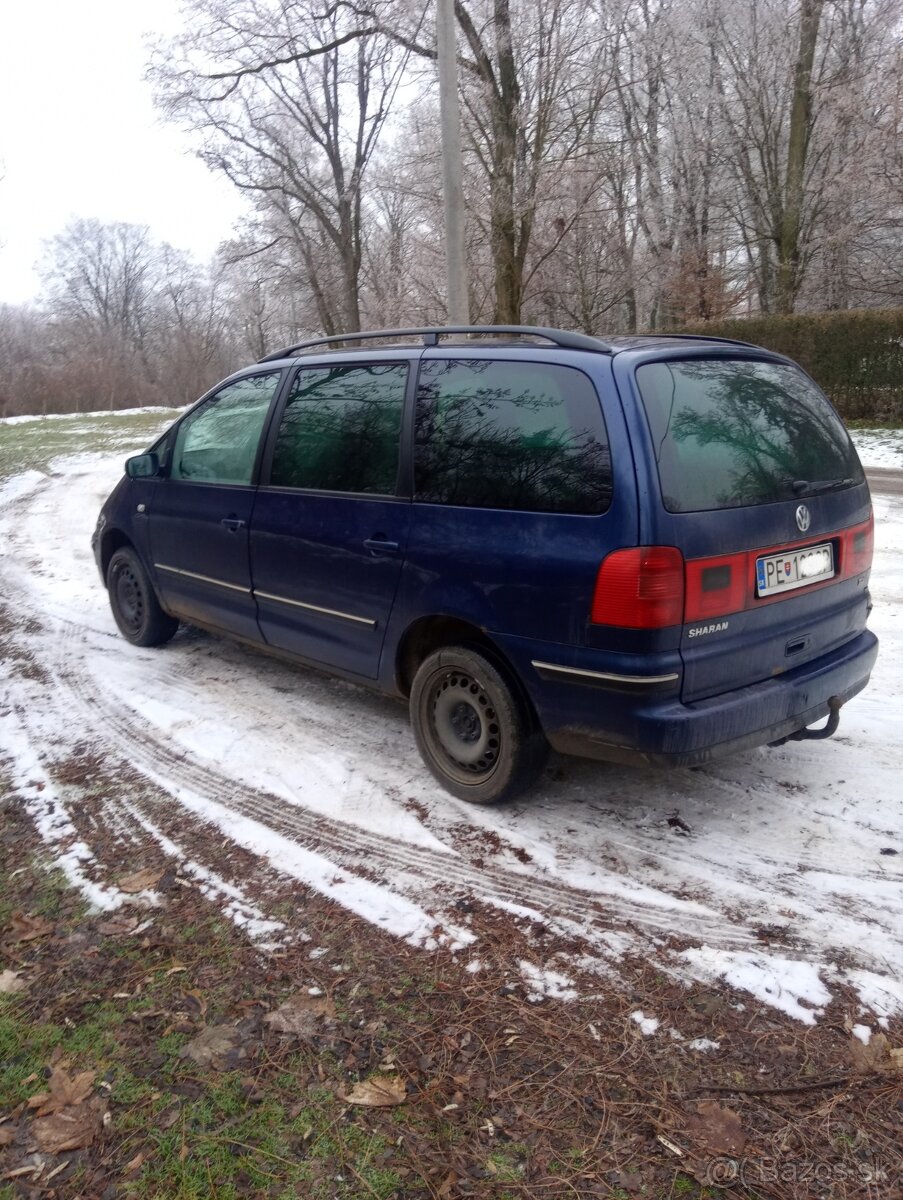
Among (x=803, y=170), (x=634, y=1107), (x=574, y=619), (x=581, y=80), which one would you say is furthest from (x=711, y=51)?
(x=634, y=1107)

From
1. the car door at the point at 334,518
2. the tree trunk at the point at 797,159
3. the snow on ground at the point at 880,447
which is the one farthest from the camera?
the tree trunk at the point at 797,159

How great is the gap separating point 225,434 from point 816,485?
3210 mm

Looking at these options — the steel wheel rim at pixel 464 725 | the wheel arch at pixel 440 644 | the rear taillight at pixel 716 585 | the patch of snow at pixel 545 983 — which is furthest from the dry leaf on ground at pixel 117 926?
the rear taillight at pixel 716 585

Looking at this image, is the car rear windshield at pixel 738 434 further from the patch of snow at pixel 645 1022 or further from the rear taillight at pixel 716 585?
the patch of snow at pixel 645 1022

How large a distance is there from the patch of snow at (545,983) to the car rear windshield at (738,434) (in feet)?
5.16

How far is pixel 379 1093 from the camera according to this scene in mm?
2375

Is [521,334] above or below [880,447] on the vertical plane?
above

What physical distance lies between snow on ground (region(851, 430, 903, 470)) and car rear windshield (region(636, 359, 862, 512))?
412 inches

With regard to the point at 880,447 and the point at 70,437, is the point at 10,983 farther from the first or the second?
the point at 70,437

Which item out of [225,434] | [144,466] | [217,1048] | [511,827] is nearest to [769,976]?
[511,827]

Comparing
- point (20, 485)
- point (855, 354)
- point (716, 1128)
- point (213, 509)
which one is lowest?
point (716, 1128)

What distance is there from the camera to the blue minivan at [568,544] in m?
3.18

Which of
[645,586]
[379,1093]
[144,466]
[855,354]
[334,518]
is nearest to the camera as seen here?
[379,1093]

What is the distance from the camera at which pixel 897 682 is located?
5012 mm
